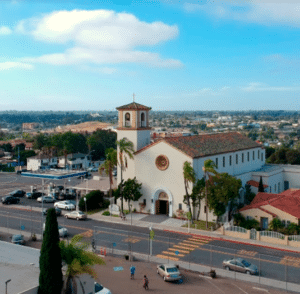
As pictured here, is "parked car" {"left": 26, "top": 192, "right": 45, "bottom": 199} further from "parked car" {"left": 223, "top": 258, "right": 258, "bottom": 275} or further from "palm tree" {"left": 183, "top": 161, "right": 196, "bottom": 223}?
"parked car" {"left": 223, "top": 258, "right": 258, "bottom": 275}

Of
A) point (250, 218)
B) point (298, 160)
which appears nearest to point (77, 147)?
point (298, 160)

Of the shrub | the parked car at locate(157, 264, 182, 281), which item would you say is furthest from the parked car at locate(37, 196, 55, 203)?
the parked car at locate(157, 264, 182, 281)

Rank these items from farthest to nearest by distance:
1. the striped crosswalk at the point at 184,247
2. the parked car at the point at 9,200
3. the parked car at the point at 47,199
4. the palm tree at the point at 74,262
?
the parked car at the point at 47,199 < the parked car at the point at 9,200 < the striped crosswalk at the point at 184,247 < the palm tree at the point at 74,262

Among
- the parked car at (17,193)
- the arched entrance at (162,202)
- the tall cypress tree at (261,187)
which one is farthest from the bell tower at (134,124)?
the parked car at (17,193)

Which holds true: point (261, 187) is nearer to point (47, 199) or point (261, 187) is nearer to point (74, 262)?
point (47, 199)

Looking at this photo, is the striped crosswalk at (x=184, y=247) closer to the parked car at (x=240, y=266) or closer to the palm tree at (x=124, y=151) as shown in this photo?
the parked car at (x=240, y=266)

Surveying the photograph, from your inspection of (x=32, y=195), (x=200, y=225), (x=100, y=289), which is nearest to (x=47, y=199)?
(x=32, y=195)
